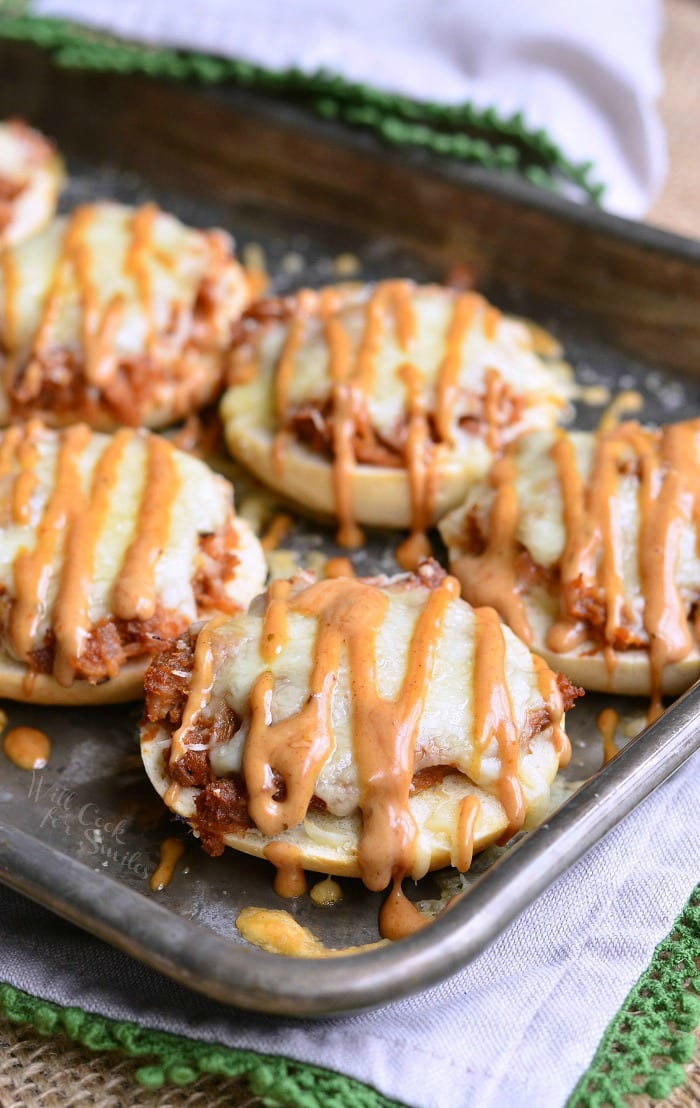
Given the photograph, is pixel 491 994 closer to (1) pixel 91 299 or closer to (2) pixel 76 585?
(2) pixel 76 585

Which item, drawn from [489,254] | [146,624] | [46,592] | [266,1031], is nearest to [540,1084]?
[266,1031]

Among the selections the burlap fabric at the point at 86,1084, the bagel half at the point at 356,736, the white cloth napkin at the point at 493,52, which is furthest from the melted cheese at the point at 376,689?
the white cloth napkin at the point at 493,52

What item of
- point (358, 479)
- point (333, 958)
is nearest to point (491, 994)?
point (333, 958)

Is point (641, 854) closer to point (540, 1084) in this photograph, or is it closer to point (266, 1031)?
point (540, 1084)

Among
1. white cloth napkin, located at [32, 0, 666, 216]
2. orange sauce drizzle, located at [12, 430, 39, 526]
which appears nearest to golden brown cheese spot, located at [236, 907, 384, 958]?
orange sauce drizzle, located at [12, 430, 39, 526]

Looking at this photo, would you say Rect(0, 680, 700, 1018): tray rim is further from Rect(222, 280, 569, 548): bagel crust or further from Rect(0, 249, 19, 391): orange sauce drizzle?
Rect(0, 249, 19, 391): orange sauce drizzle

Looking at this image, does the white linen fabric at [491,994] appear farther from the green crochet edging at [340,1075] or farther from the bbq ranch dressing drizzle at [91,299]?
the bbq ranch dressing drizzle at [91,299]
